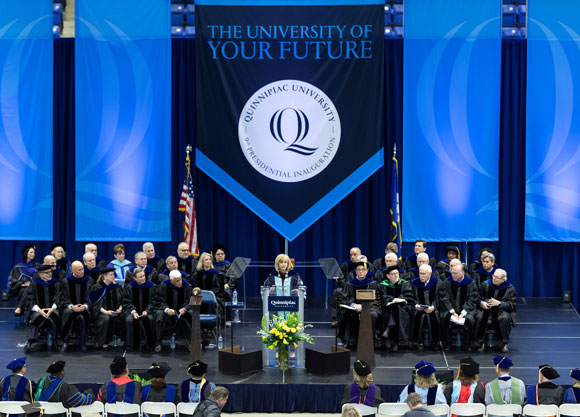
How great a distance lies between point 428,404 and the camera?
8.83 meters

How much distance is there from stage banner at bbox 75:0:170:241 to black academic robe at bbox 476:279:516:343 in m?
5.75

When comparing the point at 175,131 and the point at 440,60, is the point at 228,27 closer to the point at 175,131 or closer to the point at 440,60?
the point at 175,131

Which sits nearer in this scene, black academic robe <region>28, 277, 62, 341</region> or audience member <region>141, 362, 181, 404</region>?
audience member <region>141, 362, 181, 404</region>

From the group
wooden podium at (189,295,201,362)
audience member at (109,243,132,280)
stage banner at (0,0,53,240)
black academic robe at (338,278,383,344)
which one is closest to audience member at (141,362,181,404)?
wooden podium at (189,295,201,362)

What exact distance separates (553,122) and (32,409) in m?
10.5

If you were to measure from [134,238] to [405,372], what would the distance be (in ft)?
20.4

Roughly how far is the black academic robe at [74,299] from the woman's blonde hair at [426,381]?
212 inches

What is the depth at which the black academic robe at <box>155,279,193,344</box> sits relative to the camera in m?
12.5

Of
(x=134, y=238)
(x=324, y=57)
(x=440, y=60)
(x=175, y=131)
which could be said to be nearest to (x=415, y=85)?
(x=440, y=60)

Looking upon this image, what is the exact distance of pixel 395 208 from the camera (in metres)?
15.4

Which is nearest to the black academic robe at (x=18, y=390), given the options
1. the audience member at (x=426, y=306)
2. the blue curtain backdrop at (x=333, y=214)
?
the audience member at (x=426, y=306)

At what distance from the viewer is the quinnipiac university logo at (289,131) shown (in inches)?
613

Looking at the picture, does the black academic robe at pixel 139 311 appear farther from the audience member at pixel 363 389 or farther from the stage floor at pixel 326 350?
the audience member at pixel 363 389

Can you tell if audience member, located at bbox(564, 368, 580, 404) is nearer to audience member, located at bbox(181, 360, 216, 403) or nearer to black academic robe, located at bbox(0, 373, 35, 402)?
audience member, located at bbox(181, 360, 216, 403)
